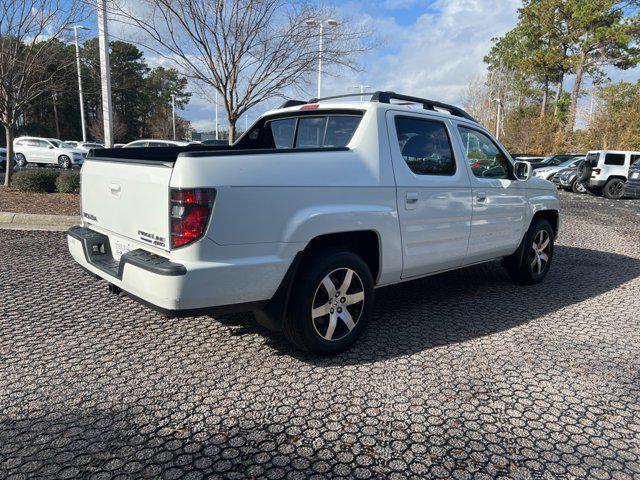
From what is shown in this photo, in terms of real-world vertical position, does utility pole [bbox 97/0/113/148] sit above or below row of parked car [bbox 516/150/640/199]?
above

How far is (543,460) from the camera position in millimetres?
2420

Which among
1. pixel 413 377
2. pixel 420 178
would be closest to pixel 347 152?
pixel 420 178

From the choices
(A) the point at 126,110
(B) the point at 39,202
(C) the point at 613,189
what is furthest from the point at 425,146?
(A) the point at 126,110

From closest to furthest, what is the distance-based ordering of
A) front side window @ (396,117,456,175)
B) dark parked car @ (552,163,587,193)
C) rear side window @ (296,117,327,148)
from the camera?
front side window @ (396,117,456,175), rear side window @ (296,117,327,148), dark parked car @ (552,163,587,193)

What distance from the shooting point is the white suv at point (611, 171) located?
1734 cm

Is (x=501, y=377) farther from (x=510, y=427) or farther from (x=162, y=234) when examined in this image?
(x=162, y=234)

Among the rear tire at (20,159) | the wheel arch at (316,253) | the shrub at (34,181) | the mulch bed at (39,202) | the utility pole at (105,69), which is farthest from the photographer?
the rear tire at (20,159)

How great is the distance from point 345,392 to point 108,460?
4.56ft

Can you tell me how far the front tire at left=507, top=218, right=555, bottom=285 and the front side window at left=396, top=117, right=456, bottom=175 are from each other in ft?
5.79

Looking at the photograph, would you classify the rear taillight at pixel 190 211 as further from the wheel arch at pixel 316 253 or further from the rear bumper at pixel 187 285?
the wheel arch at pixel 316 253

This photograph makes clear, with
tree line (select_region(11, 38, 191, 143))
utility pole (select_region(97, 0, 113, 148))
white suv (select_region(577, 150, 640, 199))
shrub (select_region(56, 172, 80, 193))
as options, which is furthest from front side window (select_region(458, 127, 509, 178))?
tree line (select_region(11, 38, 191, 143))

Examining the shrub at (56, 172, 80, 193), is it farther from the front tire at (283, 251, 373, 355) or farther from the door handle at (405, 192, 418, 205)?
the door handle at (405, 192, 418, 205)

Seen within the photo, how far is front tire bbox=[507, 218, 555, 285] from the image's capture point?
5449mm

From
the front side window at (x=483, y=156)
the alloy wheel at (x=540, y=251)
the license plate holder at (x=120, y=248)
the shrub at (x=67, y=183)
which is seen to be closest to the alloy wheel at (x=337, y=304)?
the license plate holder at (x=120, y=248)
